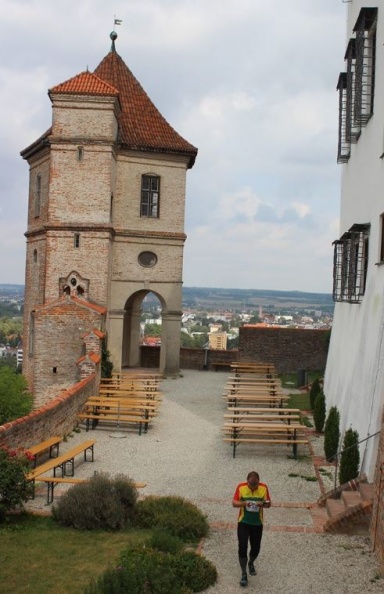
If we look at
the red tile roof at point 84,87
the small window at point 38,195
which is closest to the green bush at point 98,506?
the red tile roof at point 84,87

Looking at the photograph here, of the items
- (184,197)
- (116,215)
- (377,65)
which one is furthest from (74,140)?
(377,65)

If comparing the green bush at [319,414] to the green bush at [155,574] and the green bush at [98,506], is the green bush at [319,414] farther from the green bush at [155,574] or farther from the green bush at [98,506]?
the green bush at [155,574]

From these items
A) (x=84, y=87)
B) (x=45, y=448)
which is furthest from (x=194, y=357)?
(x=45, y=448)

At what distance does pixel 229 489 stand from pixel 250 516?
4.26 m

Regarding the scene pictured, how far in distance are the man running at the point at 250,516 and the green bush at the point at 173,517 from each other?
1.49 meters

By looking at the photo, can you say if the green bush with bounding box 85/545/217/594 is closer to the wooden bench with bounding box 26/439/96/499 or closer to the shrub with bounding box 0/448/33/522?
the shrub with bounding box 0/448/33/522

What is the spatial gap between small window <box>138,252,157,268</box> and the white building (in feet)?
35.0

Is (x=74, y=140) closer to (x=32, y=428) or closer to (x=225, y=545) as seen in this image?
(x=32, y=428)

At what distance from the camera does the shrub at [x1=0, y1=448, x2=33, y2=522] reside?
10078 millimetres

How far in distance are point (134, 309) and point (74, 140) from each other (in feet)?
31.2

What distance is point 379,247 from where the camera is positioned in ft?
43.5

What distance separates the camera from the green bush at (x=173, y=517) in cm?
973

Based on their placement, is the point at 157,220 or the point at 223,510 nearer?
the point at 223,510

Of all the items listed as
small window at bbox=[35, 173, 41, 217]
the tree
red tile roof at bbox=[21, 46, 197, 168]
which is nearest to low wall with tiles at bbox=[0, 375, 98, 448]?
the tree
